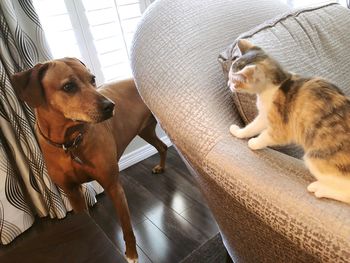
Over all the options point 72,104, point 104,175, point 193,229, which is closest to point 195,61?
point 72,104

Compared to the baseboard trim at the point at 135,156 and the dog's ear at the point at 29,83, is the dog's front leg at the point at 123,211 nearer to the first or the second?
the dog's ear at the point at 29,83

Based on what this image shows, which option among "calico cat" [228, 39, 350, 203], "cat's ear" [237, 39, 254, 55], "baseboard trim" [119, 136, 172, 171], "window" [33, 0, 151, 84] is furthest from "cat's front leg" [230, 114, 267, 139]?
"baseboard trim" [119, 136, 172, 171]

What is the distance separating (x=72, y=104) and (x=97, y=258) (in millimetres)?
590

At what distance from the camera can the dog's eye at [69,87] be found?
3.46ft

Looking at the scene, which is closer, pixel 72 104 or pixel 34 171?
pixel 72 104

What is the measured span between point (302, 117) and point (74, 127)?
84cm

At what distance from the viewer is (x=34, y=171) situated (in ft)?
5.08

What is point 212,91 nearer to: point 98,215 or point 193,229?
point 193,229

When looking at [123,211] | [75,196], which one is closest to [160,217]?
[123,211]

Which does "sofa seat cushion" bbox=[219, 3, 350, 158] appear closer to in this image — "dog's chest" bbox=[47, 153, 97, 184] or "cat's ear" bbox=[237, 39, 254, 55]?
"cat's ear" bbox=[237, 39, 254, 55]

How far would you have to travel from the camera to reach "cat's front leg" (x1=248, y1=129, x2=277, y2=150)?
0.63 metres

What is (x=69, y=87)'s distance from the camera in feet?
3.48

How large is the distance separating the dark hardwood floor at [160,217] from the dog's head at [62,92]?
55 centimetres

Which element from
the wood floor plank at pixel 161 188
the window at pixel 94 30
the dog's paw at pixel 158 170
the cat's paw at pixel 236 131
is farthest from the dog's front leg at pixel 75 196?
the cat's paw at pixel 236 131
